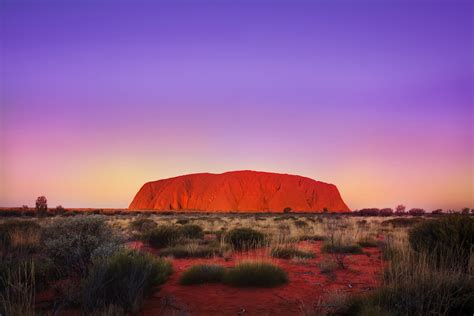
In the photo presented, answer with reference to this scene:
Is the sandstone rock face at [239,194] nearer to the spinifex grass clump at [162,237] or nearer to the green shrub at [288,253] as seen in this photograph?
the spinifex grass clump at [162,237]

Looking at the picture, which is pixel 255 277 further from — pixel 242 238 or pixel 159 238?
pixel 159 238

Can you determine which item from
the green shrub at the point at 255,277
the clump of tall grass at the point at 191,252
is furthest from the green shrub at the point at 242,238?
the green shrub at the point at 255,277

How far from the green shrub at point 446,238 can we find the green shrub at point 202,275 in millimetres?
4322

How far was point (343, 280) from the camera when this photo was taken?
25.7ft

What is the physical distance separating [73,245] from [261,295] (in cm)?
382

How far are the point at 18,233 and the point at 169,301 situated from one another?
31.6 ft

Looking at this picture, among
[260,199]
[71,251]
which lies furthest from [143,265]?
[260,199]

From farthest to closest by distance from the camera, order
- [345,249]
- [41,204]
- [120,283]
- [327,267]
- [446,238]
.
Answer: [41,204] < [345,249] < [327,267] < [446,238] < [120,283]

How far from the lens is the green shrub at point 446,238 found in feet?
26.0

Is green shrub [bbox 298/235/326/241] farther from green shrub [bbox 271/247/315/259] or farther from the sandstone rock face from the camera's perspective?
the sandstone rock face

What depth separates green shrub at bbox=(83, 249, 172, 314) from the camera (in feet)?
18.1

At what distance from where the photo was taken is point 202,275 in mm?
7801

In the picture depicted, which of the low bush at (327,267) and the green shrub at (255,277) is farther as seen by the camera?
the low bush at (327,267)

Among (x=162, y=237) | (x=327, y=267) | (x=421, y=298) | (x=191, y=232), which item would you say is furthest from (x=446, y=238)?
(x=191, y=232)
